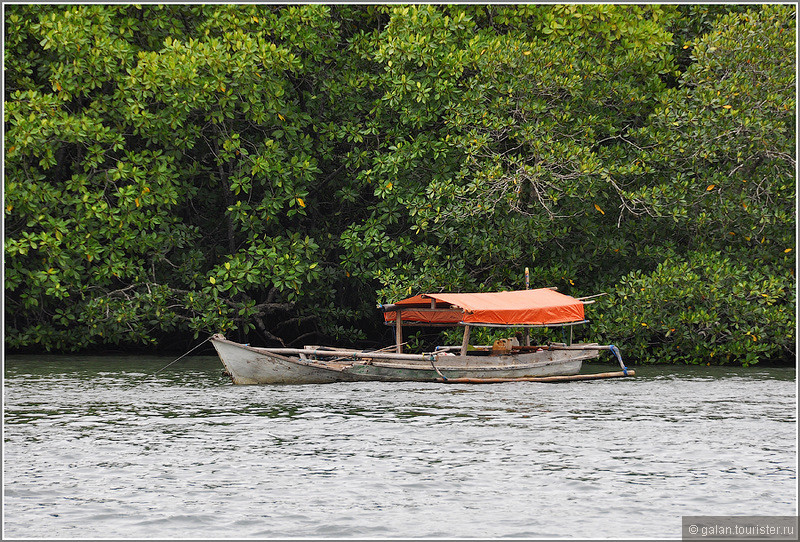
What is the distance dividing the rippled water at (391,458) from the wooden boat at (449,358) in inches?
17.3

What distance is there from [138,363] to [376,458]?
13426mm

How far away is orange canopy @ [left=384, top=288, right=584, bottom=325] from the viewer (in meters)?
20.7

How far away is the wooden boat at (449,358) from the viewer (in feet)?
66.8

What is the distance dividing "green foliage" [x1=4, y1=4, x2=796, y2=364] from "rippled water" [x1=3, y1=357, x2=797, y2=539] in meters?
4.49

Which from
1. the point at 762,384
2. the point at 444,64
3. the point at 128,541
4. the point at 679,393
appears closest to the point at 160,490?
the point at 128,541

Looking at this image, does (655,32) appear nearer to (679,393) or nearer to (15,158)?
(679,393)

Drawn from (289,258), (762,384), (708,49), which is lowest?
(762,384)

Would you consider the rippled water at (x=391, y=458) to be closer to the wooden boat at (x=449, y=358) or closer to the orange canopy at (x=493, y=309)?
the wooden boat at (x=449, y=358)

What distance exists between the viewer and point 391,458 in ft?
43.0

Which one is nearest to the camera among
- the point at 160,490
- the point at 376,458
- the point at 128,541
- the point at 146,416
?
the point at 128,541

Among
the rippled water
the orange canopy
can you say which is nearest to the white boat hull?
the rippled water

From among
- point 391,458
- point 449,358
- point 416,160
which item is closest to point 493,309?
point 449,358

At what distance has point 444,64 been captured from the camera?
24.9 metres

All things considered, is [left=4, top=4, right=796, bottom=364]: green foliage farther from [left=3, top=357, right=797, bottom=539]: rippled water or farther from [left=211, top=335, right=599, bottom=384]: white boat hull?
[left=3, top=357, right=797, bottom=539]: rippled water
